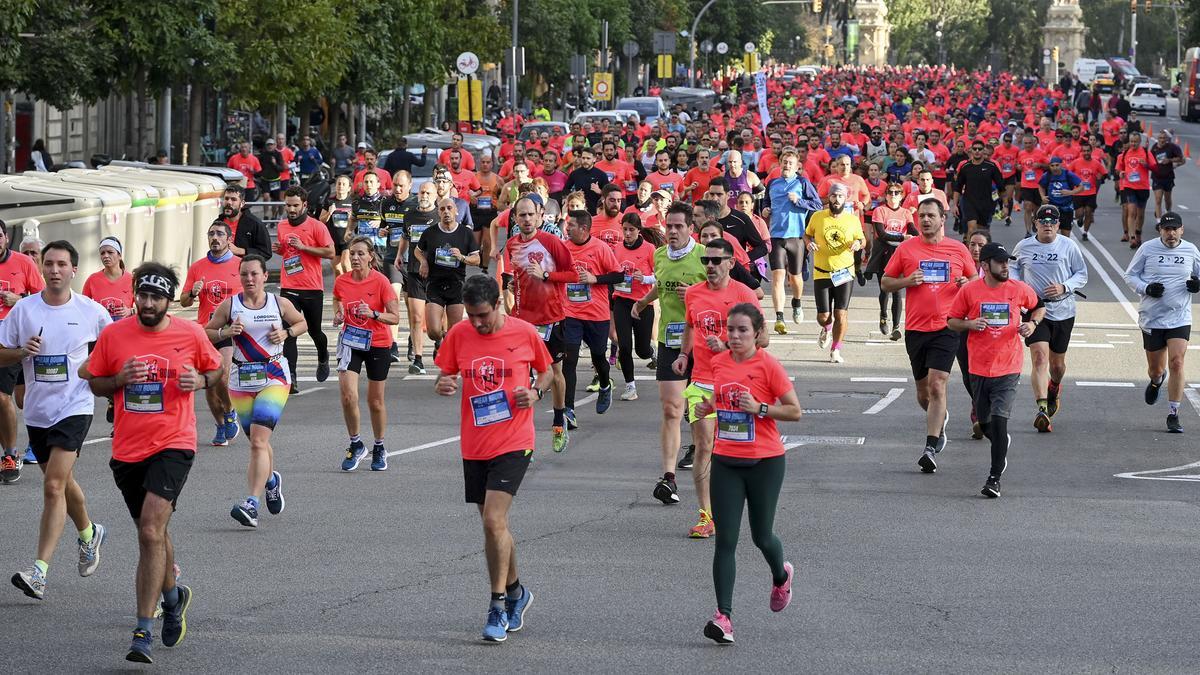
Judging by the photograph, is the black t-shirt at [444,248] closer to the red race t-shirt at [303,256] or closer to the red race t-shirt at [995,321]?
the red race t-shirt at [303,256]

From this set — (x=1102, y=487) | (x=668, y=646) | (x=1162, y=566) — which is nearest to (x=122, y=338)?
(x=668, y=646)

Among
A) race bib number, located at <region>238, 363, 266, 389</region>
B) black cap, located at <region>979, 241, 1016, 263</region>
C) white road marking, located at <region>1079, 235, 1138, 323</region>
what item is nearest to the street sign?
white road marking, located at <region>1079, 235, 1138, 323</region>

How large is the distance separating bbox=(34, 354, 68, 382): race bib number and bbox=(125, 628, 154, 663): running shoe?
7.78 feet

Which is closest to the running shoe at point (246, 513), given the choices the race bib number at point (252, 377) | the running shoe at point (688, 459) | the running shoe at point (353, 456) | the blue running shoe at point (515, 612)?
the race bib number at point (252, 377)

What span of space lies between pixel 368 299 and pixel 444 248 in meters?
3.47

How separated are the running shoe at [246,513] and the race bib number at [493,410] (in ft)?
8.83

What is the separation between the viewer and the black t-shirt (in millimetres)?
17469

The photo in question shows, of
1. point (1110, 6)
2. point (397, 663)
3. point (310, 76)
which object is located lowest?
point (397, 663)

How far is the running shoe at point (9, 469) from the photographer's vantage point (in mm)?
13102

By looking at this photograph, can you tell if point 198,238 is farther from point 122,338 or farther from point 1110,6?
point 1110,6

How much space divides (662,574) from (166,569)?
2.75 m

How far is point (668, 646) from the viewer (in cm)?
878

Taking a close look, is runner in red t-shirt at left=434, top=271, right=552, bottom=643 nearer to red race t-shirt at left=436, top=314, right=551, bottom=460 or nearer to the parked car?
red race t-shirt at left=436, top=314, right=551, bottom=460

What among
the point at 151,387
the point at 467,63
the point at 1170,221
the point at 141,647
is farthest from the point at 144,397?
the point at 467,63
